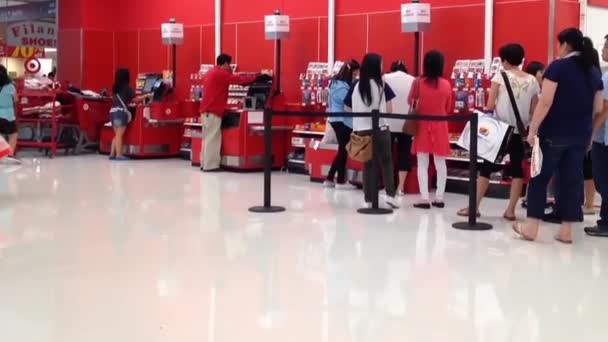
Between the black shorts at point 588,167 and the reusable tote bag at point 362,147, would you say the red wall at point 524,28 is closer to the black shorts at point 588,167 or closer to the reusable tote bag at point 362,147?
the black shorts at point 588,167

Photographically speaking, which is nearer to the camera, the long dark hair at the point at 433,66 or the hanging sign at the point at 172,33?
the long dark hair at the point at 433,66

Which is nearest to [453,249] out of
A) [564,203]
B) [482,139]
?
[564,203]

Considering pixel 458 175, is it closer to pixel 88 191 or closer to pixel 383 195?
pixel 383 195

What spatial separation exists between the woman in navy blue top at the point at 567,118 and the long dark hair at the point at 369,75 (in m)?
1.86

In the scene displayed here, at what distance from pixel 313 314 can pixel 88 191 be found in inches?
196

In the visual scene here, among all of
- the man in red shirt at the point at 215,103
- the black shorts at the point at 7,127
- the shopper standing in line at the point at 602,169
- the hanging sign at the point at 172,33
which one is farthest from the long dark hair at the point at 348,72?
the black shorts at the point at 7,127

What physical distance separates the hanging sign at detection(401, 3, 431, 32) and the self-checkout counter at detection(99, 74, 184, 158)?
465 centimetres

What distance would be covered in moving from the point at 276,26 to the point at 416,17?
2.21m

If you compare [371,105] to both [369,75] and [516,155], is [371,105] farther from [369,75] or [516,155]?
[516,155]

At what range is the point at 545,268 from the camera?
496 cm

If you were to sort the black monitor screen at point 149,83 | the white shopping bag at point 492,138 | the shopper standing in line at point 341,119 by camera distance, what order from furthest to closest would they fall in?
the black monitor screen at point 149,83 → the shopper standing in line at point 341,119 → the white shopping bag at point 492,138

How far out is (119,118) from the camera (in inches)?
466

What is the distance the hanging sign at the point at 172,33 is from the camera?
1178 cm

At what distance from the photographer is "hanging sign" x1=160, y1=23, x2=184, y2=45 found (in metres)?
11.8
